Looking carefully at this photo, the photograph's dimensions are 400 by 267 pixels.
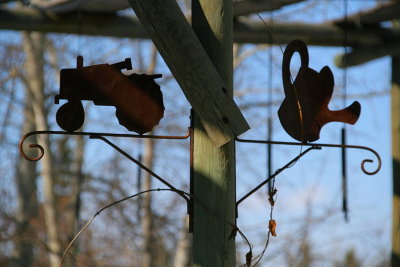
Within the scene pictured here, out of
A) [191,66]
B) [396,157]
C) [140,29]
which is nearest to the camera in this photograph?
[191,66]

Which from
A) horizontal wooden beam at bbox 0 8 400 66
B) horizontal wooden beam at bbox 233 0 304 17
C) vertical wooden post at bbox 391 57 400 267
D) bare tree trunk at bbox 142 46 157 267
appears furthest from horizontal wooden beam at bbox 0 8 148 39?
bare tree trunk at bbox 142 46 157 267

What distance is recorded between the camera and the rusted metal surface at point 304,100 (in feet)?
9.15

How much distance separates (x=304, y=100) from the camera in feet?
9.21

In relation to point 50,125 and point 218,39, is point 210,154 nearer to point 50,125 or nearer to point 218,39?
point 218,39

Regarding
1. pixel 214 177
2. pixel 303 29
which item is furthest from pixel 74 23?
pixel 214 177

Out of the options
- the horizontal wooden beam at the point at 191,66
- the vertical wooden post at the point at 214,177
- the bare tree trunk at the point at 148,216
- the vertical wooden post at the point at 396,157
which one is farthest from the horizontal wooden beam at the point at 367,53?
the bare tree trunk at the point at 148,216

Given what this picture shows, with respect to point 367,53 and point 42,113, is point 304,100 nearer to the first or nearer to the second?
point 367,53

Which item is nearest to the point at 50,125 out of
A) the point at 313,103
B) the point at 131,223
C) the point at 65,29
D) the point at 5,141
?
the point at 5,141

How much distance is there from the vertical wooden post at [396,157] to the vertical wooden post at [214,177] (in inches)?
108

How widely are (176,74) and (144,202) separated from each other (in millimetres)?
7641

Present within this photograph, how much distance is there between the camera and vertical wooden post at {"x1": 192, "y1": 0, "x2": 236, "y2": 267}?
260 cm

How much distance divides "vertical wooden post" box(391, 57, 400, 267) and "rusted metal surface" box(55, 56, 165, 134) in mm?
2963

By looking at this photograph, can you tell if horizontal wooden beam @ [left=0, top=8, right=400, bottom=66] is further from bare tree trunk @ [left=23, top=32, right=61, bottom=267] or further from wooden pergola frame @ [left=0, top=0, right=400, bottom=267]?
bare tree trunk @ [left=23, top=32, right=61, bottom=267]

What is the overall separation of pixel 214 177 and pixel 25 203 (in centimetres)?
813
